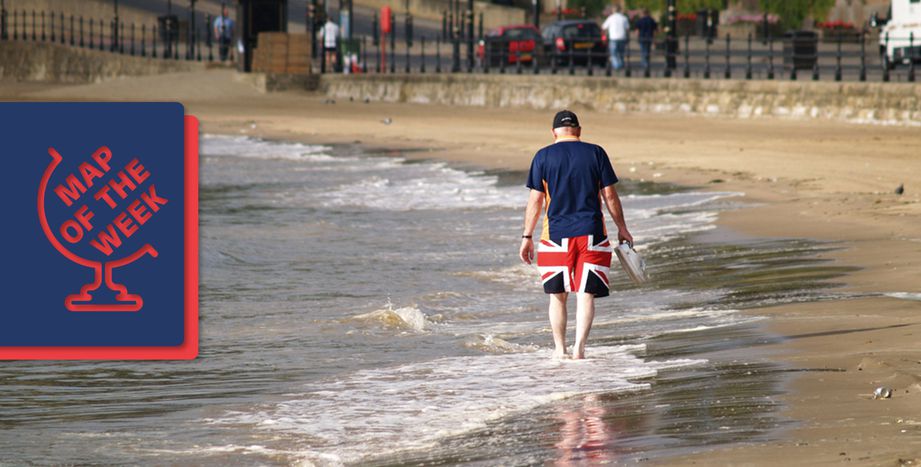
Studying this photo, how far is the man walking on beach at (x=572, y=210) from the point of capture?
847cm

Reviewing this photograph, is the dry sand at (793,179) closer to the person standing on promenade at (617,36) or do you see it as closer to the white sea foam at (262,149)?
the white sea foam at (262,149)

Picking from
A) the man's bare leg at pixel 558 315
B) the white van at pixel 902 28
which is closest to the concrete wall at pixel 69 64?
the white van at pixel 902 28

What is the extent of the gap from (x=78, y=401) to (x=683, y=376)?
2819 millimetres

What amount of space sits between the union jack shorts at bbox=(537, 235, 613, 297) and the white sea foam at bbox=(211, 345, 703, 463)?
42 cm

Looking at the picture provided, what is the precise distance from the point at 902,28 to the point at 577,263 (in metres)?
28.3

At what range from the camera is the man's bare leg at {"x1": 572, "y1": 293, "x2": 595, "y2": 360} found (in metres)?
8.70

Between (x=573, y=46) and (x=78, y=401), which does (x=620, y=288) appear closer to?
(x=78, y=401)

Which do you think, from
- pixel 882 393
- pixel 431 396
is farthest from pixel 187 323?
pixel 431 396

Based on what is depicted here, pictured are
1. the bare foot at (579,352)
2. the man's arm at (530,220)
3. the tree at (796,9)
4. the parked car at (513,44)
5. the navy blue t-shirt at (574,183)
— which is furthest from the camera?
the tree at (796,9)

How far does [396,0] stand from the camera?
254ft

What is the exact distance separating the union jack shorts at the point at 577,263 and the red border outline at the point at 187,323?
4.38 m

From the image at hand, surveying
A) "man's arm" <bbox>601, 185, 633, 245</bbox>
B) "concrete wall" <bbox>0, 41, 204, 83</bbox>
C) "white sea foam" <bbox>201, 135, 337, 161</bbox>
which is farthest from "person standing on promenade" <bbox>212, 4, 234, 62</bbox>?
"man's arm" <bbox>601, 185, 633, 245</bbox>

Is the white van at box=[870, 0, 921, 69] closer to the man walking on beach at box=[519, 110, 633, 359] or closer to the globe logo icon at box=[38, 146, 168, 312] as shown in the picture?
the man walking on beach at box=[519, 110, 633, 359]

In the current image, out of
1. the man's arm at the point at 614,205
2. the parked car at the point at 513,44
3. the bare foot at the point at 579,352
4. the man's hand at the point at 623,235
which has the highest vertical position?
the parked car at the point at 513,44
